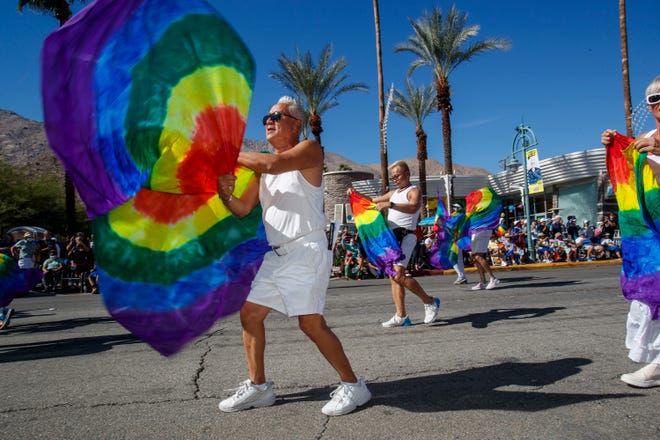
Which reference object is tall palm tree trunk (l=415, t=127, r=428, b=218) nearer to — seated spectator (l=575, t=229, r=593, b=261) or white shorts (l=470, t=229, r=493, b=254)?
seated spectator (l=575, t=229, r=593, b=261)

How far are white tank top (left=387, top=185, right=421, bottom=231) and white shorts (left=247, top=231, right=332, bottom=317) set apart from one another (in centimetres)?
282

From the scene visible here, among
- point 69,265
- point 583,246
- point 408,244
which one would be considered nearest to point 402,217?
point 408,244

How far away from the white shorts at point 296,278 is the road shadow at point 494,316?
3.16m

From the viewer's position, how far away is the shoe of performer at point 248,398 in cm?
309

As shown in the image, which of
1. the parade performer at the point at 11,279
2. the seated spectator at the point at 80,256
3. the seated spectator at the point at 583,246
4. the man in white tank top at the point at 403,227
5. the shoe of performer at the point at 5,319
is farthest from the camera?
the seated spectator at the point at 583,246

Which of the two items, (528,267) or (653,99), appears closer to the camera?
(653,99)

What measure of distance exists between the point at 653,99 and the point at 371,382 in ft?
8.72

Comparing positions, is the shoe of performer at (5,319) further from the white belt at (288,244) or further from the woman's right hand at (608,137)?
the woman's right hand at (608,137)

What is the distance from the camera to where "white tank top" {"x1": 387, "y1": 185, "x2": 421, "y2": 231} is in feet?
19.1

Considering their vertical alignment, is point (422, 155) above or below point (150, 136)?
above

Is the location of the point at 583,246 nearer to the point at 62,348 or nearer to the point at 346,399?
the point at 62,348

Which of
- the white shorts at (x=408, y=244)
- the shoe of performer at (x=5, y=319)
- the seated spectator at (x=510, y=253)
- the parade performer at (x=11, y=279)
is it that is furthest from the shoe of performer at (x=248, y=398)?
the seated spectator at (x=510, y=253)

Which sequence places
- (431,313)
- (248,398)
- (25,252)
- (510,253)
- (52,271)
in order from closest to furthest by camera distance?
(248,398) < (431,313) < (25,252) < (52,271) < (510,253)

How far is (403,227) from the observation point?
587 centimetres
